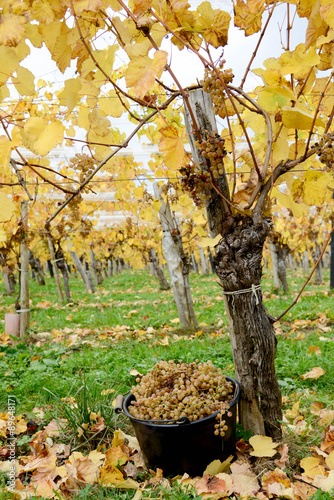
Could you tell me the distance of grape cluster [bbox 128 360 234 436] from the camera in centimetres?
161

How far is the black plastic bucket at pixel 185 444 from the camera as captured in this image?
1.56 m

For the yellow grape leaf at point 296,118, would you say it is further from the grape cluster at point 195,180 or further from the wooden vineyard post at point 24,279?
the wooden vineyard post at point 24,279

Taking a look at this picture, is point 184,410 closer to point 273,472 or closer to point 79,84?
point 273,472

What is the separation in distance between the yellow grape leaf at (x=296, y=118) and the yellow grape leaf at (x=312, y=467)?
1470 millimetres

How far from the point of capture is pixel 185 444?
1.58m

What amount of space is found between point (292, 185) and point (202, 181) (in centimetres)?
43

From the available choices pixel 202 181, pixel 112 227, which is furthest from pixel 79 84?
pixel 112 227

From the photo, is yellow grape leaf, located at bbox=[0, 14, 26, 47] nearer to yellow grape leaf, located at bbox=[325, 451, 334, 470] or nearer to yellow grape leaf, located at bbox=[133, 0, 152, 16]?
yellow grape leaf, located at bbox=[133, 0, 152, 16]

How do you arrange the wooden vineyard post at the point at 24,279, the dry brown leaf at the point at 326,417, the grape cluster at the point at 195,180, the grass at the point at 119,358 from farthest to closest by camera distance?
the wooden vineyard post at the point at 24,279, the grass at the point at 119,358, the dry brown leaf at the point at 326,417, the grape cluster at the point at 195,180

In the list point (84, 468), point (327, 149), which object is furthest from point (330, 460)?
point (327, 149)

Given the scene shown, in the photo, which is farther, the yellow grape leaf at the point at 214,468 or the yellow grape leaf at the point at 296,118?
the yellow grape leaf at the point at 214,468

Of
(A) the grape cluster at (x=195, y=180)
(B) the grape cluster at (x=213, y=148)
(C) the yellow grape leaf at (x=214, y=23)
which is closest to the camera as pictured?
(C) the yellow grape leaf at (x=214, y=23)

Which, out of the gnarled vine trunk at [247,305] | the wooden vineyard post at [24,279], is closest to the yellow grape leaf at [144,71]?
the gnarled vine trunk at [247,305]

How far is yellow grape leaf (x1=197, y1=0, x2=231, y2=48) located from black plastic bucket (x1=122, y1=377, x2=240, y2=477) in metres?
1.64
